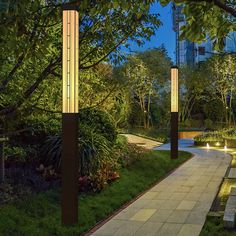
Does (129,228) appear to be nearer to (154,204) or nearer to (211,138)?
(154,204)

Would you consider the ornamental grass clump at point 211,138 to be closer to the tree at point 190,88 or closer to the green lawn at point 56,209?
the tree at point 190,88

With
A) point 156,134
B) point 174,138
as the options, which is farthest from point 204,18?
point 156,134

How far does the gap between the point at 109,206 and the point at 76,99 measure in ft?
7.13

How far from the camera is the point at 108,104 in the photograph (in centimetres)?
1602

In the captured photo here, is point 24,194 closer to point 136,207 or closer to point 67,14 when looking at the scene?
point 136,207

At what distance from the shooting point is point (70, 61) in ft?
18.8

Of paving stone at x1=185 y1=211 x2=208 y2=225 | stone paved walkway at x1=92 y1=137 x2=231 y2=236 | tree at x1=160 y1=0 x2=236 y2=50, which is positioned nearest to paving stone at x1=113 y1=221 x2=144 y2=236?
stone paved walkway at x1=92 y1=137 x2=231 y2=236

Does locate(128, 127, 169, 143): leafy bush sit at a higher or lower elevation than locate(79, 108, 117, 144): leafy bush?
lower

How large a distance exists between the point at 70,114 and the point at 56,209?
166 centimetres

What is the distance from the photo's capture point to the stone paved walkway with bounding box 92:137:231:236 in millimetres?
5823

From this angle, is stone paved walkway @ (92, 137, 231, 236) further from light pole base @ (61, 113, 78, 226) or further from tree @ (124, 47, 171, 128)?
tree @ (124, 47, 171, 128)

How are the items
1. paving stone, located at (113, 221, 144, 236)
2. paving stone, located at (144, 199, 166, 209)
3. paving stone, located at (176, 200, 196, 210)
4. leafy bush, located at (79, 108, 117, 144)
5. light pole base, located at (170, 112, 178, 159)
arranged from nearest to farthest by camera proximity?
paving stone, located at (113, 221, 144, 236) → paving stone, located at (176, 200, 196, 210) → paving stone, located at (144, 199, 166, 209) → leafy bush, located at (79, 108, 117, 144) → light pole base, located at (170, 112, 178, 159)

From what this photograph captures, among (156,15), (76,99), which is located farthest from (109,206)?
(156,15)

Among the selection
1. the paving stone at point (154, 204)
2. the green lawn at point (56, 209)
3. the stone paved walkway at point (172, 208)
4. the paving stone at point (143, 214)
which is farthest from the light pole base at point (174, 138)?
the paving stone at point (143, 214)
